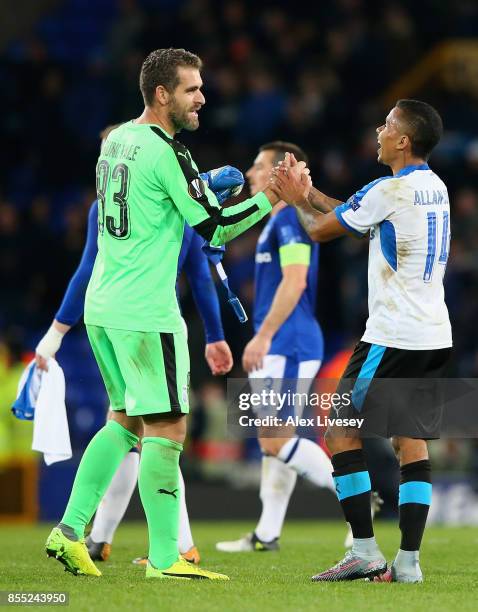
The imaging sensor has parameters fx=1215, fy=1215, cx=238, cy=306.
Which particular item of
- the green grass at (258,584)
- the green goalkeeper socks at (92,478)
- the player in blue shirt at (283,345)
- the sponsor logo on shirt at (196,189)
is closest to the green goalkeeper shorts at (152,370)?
the green goalkeeper socks at (92,478)

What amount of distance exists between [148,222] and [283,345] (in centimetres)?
260

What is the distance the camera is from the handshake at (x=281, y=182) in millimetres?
5738

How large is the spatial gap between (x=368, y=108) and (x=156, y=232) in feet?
A: 36.1

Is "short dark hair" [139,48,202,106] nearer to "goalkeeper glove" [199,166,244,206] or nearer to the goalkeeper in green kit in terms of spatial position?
the goalkeeper in green kit

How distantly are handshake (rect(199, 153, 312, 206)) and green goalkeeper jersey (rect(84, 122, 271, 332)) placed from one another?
0.82ft

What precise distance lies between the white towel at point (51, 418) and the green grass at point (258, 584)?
597mm

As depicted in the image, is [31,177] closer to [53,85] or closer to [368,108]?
[53,85]

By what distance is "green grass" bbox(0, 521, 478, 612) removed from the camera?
4.62 meters

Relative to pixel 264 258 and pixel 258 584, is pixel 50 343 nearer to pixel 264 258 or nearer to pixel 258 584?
pixel 264 258

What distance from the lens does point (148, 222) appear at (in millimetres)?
5430

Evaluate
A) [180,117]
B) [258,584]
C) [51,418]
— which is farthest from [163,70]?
[258,584]

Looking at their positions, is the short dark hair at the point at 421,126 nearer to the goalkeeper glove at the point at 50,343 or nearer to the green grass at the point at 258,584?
the green grass at the point at 258,584

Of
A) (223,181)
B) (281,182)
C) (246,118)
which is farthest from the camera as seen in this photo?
(246,118)

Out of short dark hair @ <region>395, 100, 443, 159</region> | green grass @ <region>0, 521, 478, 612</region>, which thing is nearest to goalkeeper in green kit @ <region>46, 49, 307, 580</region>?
green grass @ <region>0, 521, 478, 612</region>
